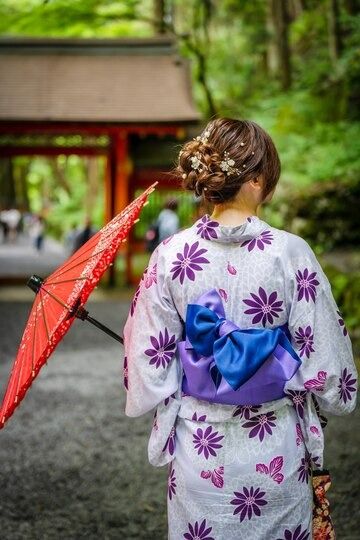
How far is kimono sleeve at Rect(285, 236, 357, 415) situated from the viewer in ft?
7.17

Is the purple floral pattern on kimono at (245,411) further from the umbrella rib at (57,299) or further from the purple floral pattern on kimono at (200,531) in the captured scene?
the umbrella rib at (57,299)

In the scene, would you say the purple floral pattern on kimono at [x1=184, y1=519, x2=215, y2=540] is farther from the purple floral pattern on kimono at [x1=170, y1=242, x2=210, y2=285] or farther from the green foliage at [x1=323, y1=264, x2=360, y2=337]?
the green foliage at [x1=323, y1=264, x2=360, y2=337]

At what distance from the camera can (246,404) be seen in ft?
7.14

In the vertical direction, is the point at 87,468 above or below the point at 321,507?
below

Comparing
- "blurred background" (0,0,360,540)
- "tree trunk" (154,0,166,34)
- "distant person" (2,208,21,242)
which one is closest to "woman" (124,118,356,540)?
"blurred background" (0,0,360,540)

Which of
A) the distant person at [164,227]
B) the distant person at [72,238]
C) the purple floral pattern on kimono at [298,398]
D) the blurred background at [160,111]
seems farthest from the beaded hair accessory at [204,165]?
the distant person at [72,238]

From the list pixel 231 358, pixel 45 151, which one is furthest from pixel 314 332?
pixel 45 151

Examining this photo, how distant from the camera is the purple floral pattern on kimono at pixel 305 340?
86.7 inches

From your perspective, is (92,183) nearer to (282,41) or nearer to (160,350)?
(282,41)

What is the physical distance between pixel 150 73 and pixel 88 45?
143 cm

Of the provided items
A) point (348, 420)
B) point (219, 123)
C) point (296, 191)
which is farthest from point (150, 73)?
point (219, 123)

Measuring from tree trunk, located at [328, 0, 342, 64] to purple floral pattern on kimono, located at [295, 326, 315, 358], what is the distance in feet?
39.2

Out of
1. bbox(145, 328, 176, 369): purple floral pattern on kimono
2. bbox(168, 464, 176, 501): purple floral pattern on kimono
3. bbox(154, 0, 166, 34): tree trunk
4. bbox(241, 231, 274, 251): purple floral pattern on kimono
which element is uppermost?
bbox(241, 231, 274, 251): purple floral pattern on kimono

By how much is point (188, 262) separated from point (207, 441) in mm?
523
